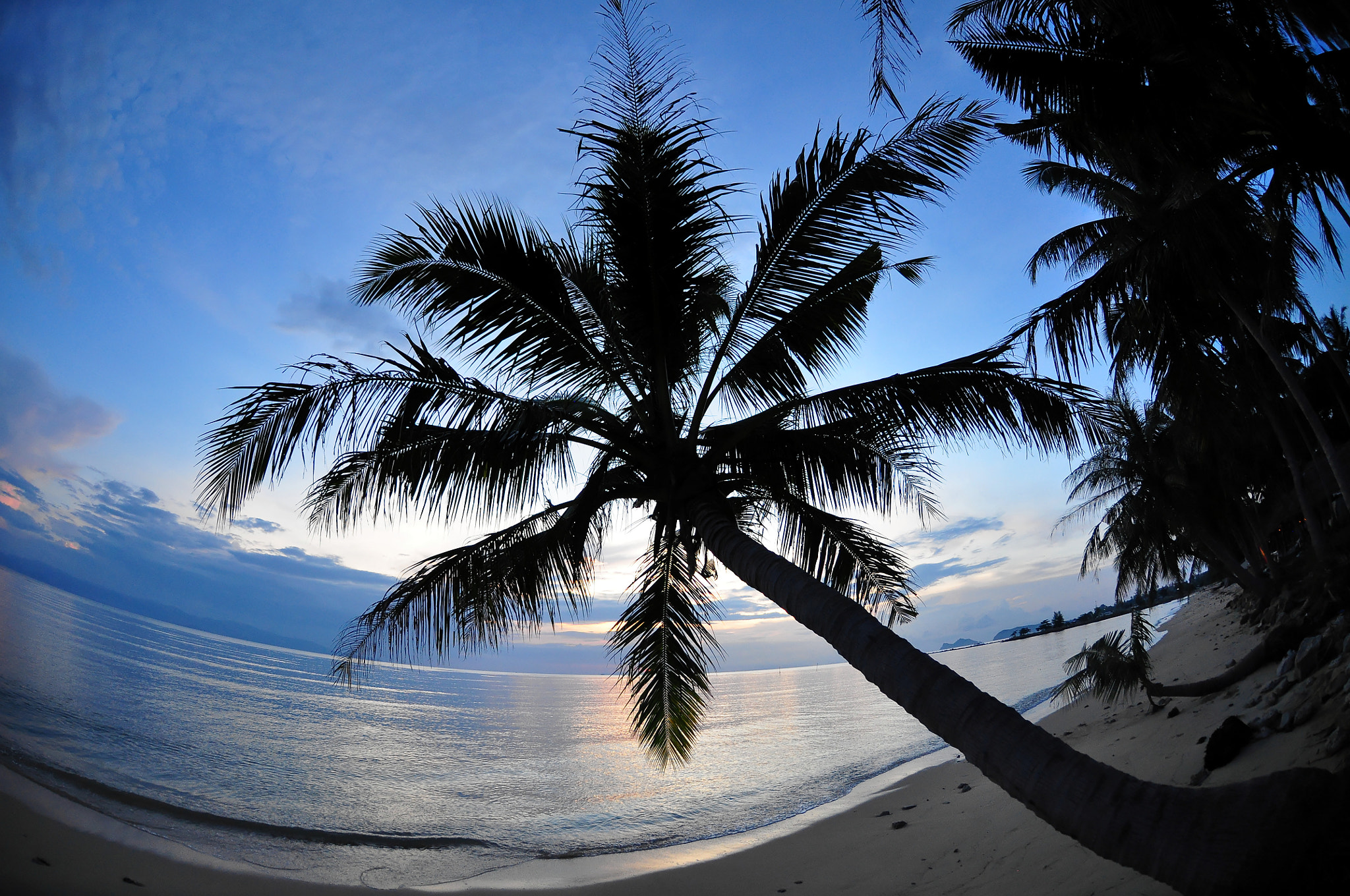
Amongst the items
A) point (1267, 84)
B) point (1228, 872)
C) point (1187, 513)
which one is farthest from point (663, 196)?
point (1187, 513)

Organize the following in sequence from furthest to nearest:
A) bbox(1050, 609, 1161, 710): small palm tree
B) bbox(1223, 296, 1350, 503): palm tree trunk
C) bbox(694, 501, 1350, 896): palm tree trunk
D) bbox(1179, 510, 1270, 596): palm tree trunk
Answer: bbox(1179, 510, 1270, 596): palm tree trunk → bbox(1050, 609, 1161, 710): small palm tree → bbox(1223, 296, 1350, 503): palm tree trunk → bbox(694, 501, 1350, 896): palm tree trunk

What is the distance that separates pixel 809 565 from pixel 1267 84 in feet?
17.3

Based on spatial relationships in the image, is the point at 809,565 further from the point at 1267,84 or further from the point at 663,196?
the point at 1267,84

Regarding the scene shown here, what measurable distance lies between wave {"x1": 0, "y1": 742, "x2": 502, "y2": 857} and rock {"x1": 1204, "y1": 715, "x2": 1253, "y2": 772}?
798cm

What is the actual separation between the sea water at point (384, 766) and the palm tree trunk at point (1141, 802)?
7243 millimetres

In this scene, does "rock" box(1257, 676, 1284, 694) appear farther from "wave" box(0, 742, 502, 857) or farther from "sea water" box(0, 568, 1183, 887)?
"wave" box(0, 742, 502, 857)

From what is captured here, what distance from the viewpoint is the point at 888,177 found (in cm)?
499

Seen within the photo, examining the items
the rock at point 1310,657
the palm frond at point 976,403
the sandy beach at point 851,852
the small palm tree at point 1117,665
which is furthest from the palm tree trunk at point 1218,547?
the palm frond at point 976,403

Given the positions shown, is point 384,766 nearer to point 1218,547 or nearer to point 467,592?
point 467,592

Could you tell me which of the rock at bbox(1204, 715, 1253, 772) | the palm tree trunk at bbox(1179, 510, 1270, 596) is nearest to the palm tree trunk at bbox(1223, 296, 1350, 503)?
the rock at bbox(1204, 715, 1253, 772)

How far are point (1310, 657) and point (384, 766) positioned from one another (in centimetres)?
1671

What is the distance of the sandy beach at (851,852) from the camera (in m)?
4.97

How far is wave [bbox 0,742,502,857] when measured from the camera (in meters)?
8.47

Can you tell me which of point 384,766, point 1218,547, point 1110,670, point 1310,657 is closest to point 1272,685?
point 1310,657
